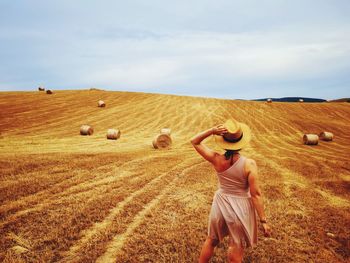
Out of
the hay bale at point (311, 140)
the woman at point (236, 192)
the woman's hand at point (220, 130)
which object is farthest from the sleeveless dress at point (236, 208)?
the hay bale at point (311, 140)

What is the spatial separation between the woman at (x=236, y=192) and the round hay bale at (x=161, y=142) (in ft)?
41.4

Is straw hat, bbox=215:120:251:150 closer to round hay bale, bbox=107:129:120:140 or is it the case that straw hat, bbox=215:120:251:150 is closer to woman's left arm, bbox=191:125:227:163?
woman's left arm, bbox=191:125:227:163

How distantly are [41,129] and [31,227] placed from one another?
18.4 meters

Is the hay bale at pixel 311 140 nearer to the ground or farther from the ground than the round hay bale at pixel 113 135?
farther from the ground

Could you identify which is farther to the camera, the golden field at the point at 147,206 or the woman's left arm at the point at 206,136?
the golden field at the point at 147,206

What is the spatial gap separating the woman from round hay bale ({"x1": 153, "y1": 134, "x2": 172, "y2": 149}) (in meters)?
12.6

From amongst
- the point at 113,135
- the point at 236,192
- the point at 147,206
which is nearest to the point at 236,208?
the point at 236,192

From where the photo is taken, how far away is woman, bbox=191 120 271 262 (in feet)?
11.2

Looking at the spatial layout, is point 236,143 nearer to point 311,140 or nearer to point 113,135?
point 113,135

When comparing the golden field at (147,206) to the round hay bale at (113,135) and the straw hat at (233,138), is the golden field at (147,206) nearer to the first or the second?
the round hay bale at (113,135)

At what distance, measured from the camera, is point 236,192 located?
3.57 metres

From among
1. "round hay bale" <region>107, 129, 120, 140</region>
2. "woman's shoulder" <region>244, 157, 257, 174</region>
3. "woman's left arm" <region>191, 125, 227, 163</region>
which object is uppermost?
"woman's left arm" <region>191, 125, 227, 163</region>

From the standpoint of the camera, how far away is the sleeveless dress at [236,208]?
3.47m

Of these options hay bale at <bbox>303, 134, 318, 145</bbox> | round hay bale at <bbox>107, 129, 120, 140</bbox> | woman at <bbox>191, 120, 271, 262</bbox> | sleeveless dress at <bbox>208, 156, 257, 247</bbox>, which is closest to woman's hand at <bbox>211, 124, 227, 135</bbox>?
woman at <bbox>191, 120, 271, 262</bbox>
